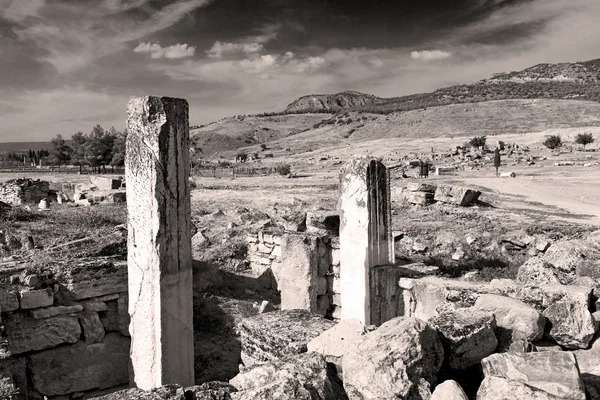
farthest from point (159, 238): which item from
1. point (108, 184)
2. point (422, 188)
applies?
point (108, 184)

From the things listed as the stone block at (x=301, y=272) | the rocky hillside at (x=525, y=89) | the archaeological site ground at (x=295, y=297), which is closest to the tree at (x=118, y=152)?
the archaeological site ground at (x=295, y=297)

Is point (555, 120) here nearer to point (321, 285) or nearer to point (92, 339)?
point (321, 285)

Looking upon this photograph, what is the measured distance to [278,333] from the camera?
4.82 m

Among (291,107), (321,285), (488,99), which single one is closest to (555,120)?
(488,99)

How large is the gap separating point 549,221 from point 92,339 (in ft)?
41.3

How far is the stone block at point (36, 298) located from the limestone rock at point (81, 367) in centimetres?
62

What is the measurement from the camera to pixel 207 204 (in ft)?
71.7

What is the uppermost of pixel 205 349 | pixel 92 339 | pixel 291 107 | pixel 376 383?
pixel 291 107

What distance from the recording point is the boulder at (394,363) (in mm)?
3047

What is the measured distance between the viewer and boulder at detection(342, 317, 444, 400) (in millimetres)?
3047

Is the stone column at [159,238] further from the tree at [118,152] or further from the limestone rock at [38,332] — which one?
the tree at [118,152]

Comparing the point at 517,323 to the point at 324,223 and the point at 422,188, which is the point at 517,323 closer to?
the point at 324,223

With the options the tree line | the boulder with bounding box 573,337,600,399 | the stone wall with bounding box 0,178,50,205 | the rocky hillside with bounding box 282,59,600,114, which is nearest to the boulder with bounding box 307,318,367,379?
the boulder with bounding box 573,337,600,399

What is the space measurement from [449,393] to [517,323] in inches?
68.5
